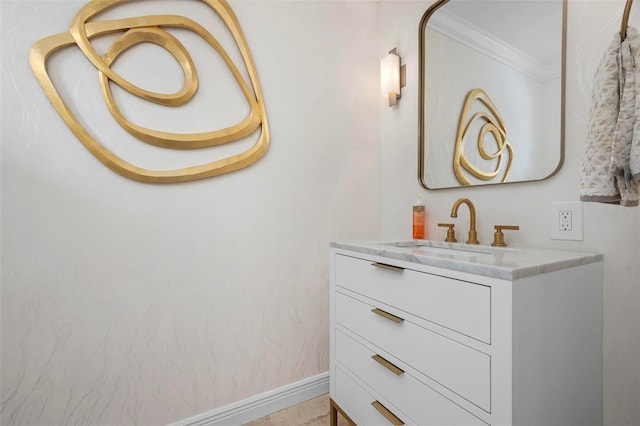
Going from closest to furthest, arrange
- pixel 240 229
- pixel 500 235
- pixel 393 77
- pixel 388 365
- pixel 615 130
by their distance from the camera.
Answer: pixel 615 130 → pixel 388 365 → pixel 500 235 → pixel 240 229 → pixel 393 77

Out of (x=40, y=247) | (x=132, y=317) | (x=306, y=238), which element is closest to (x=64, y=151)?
(x=40, y=247)

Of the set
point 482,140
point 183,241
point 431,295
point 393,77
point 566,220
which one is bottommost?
point 431,295

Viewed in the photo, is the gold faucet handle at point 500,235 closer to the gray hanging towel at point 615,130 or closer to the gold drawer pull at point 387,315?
the gray hanging towel at point 615,130

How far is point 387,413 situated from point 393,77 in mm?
1537

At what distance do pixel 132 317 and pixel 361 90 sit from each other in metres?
1.56

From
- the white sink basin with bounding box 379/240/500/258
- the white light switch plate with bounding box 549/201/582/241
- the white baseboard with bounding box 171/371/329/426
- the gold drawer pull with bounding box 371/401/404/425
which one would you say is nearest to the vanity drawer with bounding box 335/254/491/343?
the white sink basin with bounding box 379/240/500/258

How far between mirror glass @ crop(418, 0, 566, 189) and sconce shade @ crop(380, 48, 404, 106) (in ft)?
0.48

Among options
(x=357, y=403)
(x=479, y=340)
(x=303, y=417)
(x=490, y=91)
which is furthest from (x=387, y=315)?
(x=490, y=91)

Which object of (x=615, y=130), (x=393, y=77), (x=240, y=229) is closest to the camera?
(x=615, y=130)

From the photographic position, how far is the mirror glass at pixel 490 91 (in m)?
1.02

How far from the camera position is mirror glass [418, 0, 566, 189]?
1019 millimetres

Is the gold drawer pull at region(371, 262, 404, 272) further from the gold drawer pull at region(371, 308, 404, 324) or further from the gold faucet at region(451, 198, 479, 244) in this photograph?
the gold faucet at region(451, 198, 479, 244)

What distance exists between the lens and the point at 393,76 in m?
1.62

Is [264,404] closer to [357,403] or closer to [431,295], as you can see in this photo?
[357,403]
